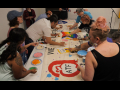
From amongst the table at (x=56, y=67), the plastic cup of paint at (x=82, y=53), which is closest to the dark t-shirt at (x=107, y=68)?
the table at (x=56, y=67)

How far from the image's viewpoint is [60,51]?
1826 mm

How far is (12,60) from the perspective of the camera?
1.06 meters

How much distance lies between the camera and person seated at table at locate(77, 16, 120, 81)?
38.0 inches

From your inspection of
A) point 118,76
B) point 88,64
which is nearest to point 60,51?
point 88,64

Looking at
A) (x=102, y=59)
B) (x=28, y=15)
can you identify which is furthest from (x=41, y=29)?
(x=28, y=15)

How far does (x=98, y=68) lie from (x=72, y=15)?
15.9ft

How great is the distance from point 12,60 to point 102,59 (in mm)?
929

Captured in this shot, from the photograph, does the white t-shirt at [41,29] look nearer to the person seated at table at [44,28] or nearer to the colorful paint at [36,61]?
the person seated at table at [44,28]

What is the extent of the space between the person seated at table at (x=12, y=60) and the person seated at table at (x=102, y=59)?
734 millimetres

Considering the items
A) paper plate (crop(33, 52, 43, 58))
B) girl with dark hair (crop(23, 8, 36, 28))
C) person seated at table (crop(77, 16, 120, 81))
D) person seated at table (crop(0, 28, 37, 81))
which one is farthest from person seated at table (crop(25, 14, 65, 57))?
girl with dark hair (crop(23, 8, 36, 28))

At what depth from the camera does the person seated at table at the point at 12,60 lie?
3.51ft

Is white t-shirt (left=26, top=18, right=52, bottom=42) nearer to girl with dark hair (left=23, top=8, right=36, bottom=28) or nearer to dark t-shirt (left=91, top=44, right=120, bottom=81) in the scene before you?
dark t-shirt (left=91, top=44, right=120, bottom=81)

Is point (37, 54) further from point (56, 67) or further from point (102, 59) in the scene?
point (102, 59)

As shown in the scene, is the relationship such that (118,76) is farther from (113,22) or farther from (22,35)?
(113,22)
